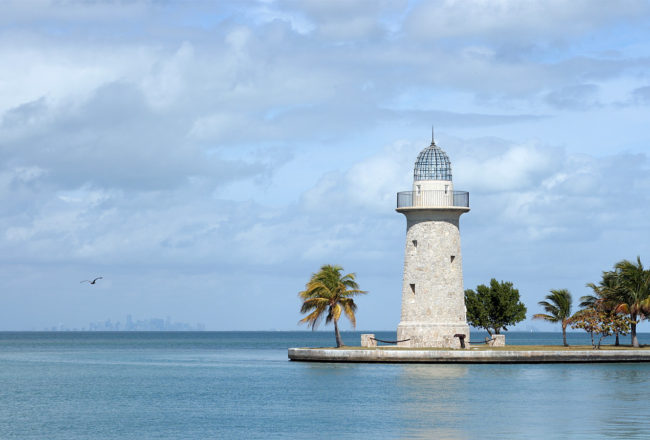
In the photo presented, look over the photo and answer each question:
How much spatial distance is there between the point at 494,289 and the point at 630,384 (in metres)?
21.8

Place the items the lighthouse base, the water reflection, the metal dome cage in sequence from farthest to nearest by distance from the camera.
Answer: the metal dome cage
the lighthouse base
the water reflection

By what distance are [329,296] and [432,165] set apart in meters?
10.6

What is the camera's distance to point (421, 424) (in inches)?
1516

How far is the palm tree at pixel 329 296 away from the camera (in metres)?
66.4

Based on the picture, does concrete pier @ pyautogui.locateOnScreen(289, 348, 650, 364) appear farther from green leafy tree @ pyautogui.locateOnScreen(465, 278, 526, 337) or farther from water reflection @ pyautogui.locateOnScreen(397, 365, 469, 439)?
green leafy tree @ pyautogui.locateOnScreen(465, 278, 526, 337)

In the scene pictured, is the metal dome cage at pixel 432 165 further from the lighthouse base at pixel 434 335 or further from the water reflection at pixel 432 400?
the water reflection at pixel 432 400

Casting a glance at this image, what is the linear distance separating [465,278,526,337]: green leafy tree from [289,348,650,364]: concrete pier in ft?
38.1

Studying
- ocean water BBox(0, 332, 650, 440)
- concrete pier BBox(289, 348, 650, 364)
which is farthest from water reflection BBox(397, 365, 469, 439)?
concrete pier BBox(289, 348, 650, 364)

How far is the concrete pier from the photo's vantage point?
58.0 meters

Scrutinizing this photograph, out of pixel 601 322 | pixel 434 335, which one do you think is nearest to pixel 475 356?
pixel 434 335

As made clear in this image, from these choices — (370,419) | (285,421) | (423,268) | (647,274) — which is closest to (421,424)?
(370,419)

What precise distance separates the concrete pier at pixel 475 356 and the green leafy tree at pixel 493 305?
11624mm

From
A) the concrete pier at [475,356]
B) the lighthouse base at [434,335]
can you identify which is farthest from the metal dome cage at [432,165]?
the concrete pier at [475,356]

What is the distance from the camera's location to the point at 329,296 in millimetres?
66375
